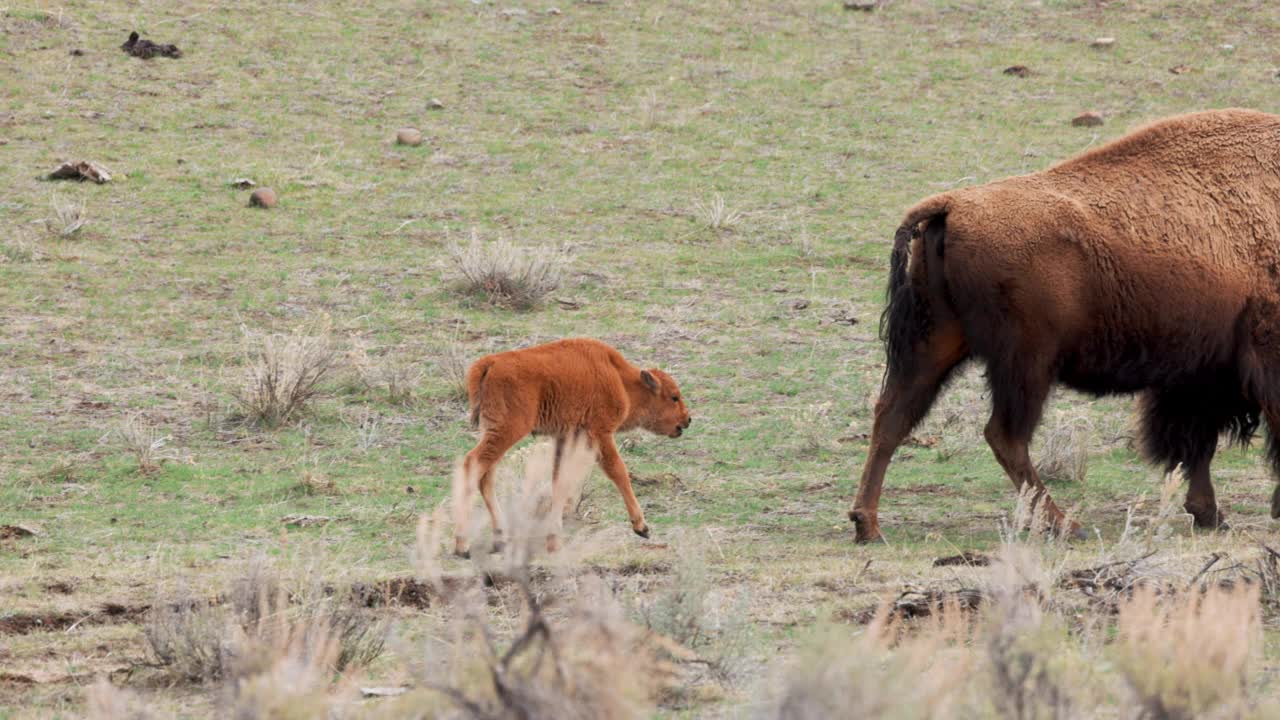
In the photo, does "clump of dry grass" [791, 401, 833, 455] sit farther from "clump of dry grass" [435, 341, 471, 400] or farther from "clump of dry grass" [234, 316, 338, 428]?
"clump of dry grass" [234, 316, 338, 428]

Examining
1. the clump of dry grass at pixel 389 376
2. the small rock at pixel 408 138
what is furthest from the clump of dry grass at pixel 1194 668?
the small rock at pixel 408 138

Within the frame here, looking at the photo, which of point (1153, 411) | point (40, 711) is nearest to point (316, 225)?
point (1153, 411)

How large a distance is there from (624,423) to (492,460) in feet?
3.22

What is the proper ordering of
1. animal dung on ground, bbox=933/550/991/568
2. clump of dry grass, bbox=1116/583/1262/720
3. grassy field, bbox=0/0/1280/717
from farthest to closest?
1. grassy field, bbox=0/0/1280/717
2. animal dung on ground, bbox=933/550/991/568
3. clump of dry grass, bbox=1116/583/1262/720

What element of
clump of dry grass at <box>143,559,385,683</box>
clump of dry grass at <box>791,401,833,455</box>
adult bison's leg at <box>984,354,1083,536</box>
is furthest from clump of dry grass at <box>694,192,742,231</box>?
clump of dry grass at <box>143,559,385,683</box>

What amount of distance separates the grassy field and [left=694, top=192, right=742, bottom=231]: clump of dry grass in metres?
0.05

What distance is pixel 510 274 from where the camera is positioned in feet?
42.0

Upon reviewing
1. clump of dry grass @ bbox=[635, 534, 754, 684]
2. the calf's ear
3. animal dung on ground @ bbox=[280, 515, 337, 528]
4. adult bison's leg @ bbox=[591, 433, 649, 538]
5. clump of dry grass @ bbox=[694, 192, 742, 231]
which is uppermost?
clump of dry grass @ bbox=[635, 534, 754, 684]

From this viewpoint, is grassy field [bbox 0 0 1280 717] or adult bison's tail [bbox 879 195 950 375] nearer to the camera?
grassy field [bbox 0 0 1280 717]

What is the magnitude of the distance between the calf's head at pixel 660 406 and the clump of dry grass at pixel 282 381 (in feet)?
9.10

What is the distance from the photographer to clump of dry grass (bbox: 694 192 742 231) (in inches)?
585

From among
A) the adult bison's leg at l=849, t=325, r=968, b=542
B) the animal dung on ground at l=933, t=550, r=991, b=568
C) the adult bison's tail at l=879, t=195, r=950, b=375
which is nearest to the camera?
the animal dung on ground at l=933, t=550, r=991, b=568

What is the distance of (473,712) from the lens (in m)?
3.62

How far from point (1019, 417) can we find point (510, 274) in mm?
5808
